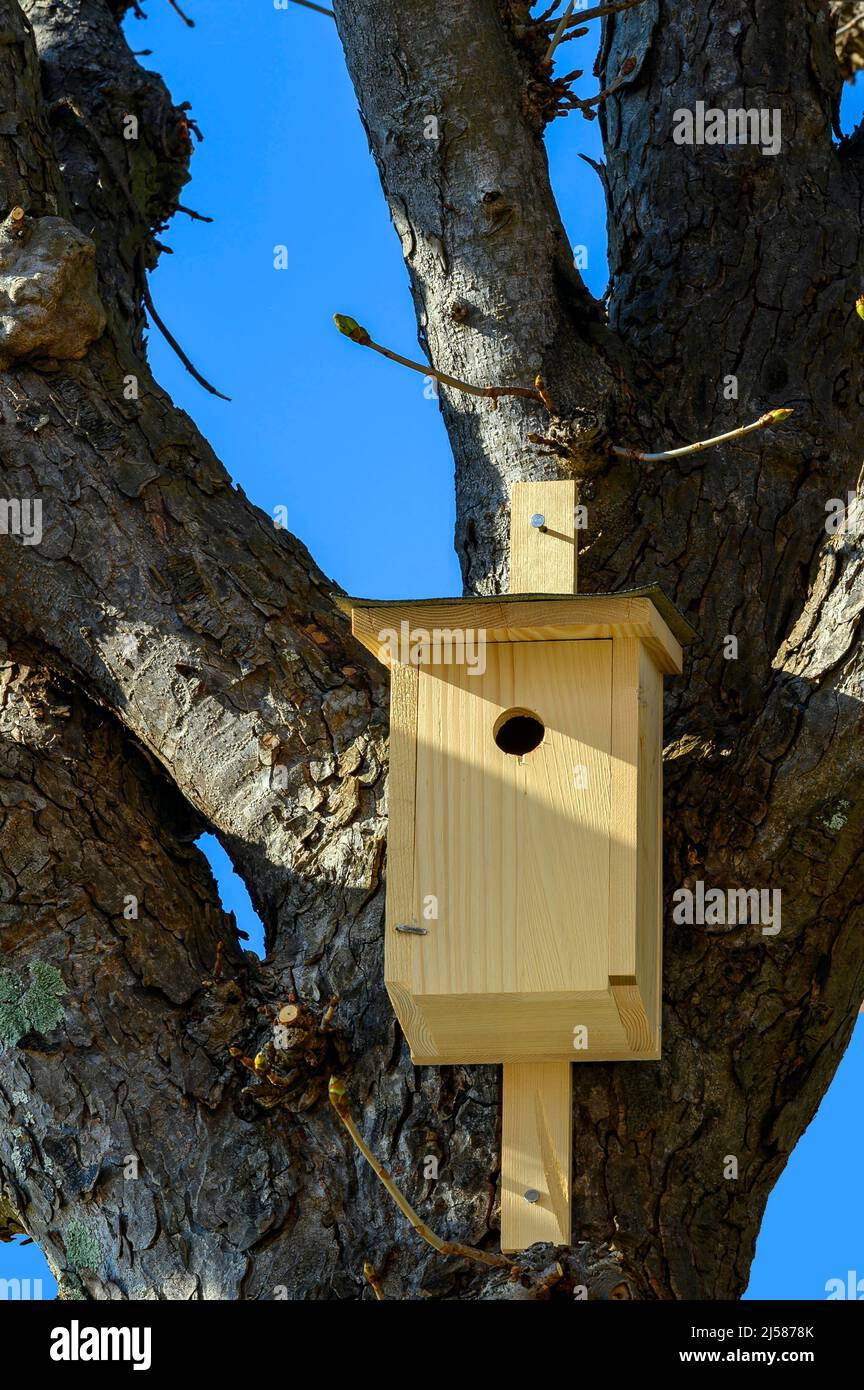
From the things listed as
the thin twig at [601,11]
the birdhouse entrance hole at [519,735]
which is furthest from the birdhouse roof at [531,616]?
the thin twig at [601,11]

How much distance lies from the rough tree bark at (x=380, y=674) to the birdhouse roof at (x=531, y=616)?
0.88 ft

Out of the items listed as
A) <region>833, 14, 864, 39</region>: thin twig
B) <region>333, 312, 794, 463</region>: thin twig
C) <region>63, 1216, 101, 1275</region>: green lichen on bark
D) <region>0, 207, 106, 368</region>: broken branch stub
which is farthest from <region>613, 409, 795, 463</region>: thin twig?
<region>833, 14, 864, 39</region>: thin twig

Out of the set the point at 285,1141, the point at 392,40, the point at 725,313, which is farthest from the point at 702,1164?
the point at 392,40

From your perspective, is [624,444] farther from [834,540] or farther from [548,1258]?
[548,1258]

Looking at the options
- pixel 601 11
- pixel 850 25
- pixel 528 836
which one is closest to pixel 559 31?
pixel 601 11

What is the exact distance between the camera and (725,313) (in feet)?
13.8

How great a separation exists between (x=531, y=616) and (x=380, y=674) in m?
0.55

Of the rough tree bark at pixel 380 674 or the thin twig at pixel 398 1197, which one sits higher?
the rough tree bark at pixel 380 674

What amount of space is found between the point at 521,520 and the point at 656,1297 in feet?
4.49

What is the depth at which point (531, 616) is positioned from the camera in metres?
3.22

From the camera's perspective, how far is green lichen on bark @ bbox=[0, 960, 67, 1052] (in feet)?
10.9

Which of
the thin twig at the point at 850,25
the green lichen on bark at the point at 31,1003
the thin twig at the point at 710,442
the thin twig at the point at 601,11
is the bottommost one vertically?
the green lichen on bark at the point at 31,1003

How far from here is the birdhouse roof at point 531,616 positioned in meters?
3.20

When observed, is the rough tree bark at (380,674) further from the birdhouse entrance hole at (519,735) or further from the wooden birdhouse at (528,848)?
the birdhouse entrance hole at (519,735)
